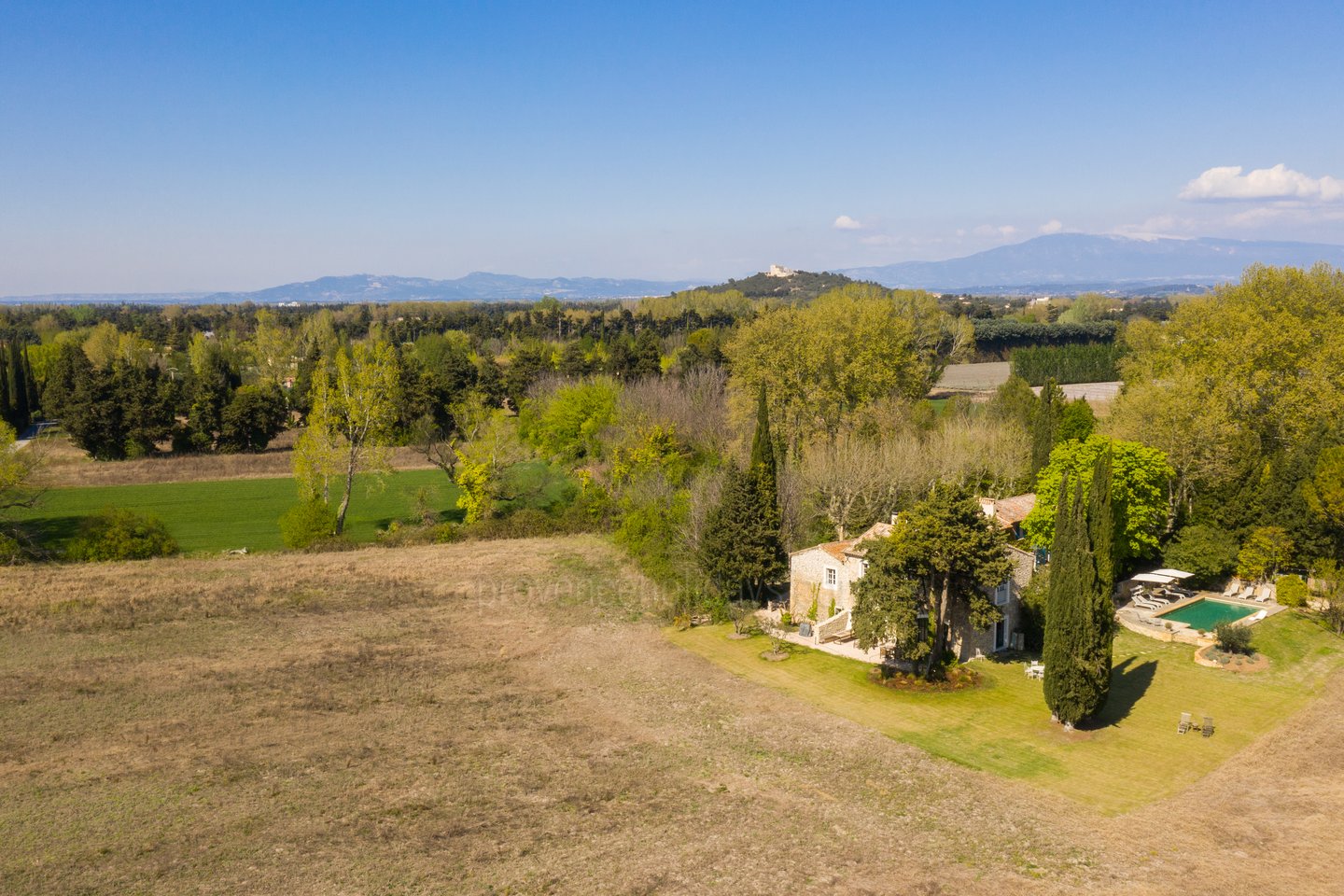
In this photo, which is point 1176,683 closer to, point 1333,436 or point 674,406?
point 1333,436

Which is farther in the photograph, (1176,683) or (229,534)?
(229,534)

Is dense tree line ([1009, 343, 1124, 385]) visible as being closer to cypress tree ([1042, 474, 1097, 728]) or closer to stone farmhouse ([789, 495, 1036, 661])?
stone farmhouse ([789, 495, 1036, 661])

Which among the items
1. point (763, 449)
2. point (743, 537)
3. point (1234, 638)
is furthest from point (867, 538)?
point (1234, 638)

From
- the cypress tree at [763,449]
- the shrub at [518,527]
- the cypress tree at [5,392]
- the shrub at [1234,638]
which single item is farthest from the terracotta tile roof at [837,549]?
the cypress tree at [5,392]

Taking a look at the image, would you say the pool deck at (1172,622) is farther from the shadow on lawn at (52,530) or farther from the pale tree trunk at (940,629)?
the shadow on lawn at (52,530)

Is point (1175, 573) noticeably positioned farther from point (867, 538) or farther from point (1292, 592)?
point (867, 538)

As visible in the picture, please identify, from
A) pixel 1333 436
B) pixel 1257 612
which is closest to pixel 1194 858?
pixel 1257 612
